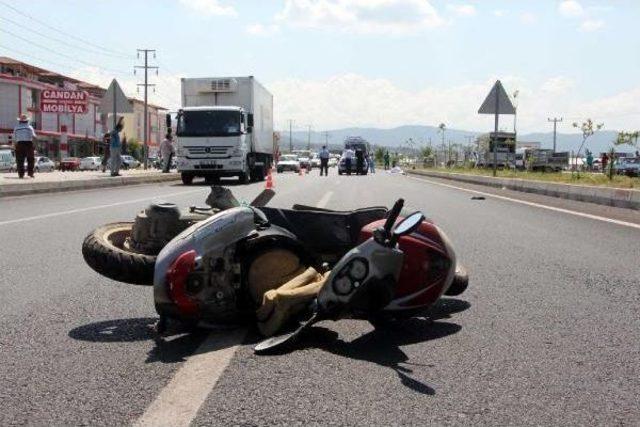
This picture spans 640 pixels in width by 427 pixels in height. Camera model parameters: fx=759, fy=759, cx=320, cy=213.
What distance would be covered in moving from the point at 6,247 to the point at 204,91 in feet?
68.6

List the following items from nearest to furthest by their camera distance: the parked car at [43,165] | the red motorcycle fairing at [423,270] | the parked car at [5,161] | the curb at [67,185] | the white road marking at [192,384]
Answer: the white road marking at [192,384]
the red motorcycle fairing at [423,270]
the curb at [67,185]
the parked car at [5,161]
the parked car at [43,165]

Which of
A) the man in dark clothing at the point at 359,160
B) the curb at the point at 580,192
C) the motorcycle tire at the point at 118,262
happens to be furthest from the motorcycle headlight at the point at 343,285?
the man in dark clothing at the point at 359,160

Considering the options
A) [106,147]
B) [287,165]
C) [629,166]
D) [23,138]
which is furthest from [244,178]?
[629,166]

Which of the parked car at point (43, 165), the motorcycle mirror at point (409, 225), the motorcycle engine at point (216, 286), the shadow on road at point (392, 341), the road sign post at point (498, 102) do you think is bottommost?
the parked car at point (43, 165)

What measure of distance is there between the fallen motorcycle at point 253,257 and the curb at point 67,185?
1451 centimetres

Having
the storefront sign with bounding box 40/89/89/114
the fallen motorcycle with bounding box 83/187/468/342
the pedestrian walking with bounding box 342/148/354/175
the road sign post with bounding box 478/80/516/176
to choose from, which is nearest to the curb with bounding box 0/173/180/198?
the road sign post with bounding box 478/80/516/176

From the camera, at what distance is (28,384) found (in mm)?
3291

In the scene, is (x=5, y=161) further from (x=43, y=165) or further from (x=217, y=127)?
(x=217, y=127)

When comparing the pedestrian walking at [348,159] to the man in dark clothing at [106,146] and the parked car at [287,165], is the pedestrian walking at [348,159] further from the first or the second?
the man in dark clothing at [106,146]

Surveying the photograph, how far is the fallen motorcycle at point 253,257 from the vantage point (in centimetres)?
396

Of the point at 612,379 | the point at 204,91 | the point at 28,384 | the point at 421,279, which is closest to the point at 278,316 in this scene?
the point at 421,279

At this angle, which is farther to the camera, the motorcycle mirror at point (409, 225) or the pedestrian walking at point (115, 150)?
the pedestrian walking at point (115, 150)

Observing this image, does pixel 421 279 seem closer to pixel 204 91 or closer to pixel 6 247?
pixel 6 247

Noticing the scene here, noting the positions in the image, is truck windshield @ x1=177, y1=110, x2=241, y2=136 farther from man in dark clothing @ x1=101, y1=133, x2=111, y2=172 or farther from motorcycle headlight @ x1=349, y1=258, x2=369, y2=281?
motorcycle headlight @ x1=349, y1=258, x2=369, y2=281
